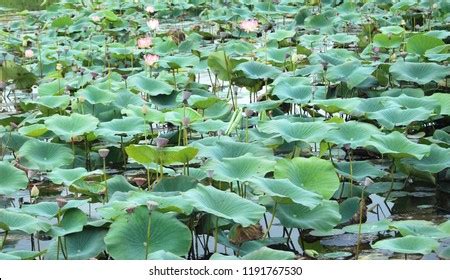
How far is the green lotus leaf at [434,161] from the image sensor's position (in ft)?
8.80

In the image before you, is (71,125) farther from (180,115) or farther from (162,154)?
(162,154)

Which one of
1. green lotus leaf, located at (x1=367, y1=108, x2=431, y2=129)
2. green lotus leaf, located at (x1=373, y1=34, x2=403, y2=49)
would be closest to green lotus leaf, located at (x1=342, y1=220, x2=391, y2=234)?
green lotus leaf, located at (x1=367, y1=108, x2=431, y2=129)

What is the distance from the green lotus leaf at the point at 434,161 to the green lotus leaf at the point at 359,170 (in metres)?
0.10

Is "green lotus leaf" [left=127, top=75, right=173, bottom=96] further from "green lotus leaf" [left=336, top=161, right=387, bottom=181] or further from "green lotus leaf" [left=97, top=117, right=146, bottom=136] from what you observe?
"green lotus leaf" [left=336, top=161, right=387, bottom=181]

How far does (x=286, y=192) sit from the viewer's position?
2.30 meters

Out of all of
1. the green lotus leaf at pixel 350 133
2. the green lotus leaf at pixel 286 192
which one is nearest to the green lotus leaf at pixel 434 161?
the green lotus leaf at pixel 350 133

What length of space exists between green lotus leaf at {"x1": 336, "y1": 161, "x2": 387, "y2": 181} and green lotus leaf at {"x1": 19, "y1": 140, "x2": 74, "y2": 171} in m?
0.92

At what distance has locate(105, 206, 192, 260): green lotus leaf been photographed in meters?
2.14

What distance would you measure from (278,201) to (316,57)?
200 centimetres

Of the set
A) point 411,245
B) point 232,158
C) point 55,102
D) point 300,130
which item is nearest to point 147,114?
point 55,102

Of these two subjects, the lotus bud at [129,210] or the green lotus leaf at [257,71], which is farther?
the green lotus leaf at [257,71]

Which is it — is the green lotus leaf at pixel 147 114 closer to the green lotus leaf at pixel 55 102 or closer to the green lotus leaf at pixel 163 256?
the green lotus leaf at pixel 55 102
